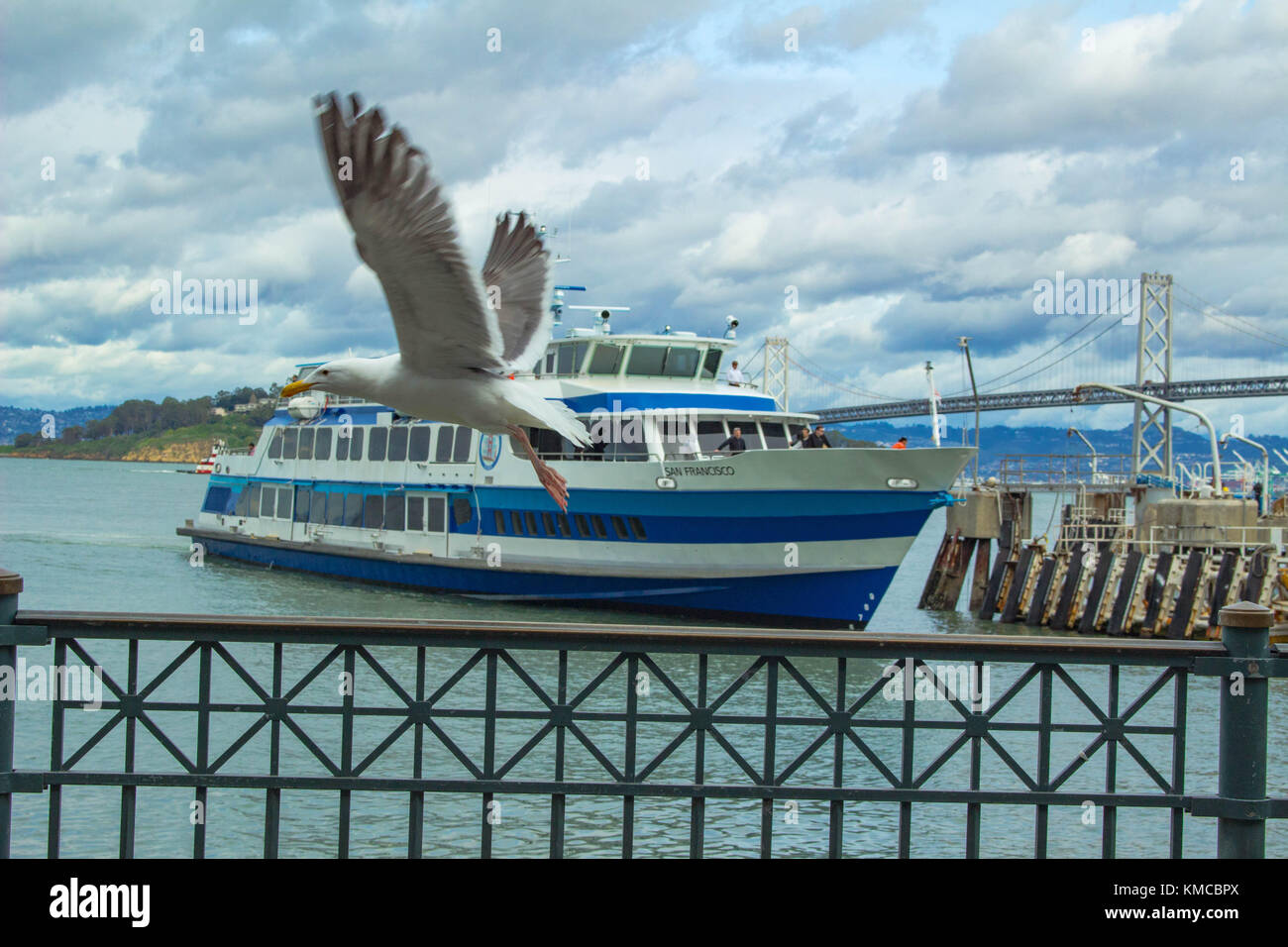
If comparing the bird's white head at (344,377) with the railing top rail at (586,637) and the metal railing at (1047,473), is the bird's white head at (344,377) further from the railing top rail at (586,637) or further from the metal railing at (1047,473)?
the metal railing at (1047,473)

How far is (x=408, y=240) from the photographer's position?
5.04 m

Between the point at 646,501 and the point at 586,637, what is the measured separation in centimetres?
1874

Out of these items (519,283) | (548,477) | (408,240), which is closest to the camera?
(408,240)

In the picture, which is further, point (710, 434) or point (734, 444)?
point (710, 434)

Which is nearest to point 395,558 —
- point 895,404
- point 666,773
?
point 666,773

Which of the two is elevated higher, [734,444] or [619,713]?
[734,444]

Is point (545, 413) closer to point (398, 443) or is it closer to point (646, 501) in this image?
point (646, 501)

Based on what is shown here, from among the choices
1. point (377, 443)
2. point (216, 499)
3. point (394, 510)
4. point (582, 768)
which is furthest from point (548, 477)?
point (216, 499)

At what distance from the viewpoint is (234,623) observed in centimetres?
402

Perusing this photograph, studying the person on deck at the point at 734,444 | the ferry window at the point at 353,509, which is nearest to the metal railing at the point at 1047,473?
the person on deck at the point at 734,444

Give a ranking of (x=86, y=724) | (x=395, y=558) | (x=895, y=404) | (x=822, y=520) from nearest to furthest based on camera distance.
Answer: (x=86, y=724) → (x=822, y=520) → (x=395, y=558) → (x=895, y=404)

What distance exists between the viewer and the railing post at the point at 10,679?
3.98 metres
